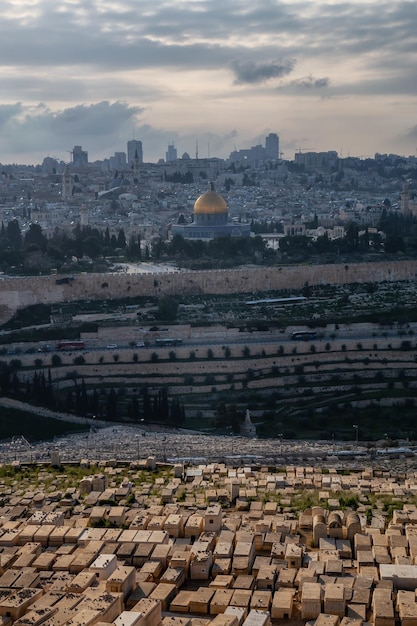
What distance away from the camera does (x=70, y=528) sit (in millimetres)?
13305

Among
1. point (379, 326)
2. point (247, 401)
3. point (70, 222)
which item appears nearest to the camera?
point (247, 401)

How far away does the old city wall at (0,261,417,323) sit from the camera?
2983 centimetres

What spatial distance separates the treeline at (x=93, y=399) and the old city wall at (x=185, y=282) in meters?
5.54

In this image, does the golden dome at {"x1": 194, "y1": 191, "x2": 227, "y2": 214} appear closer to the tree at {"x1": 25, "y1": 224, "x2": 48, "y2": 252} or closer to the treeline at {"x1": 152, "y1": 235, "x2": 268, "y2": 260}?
the treeline at {"x1": 152, "y1": 235, "x2": 268, "y2": 260}

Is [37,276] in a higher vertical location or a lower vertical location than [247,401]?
higher

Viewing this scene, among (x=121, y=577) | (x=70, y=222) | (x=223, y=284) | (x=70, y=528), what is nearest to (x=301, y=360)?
(x=223, y=284)

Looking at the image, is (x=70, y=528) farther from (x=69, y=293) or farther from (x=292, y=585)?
(x=69, y=293)

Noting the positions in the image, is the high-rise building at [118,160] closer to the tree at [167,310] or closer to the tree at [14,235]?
the tree at [14,235]

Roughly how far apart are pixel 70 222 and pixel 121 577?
39.4 metres

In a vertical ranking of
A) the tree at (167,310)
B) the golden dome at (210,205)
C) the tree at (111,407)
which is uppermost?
the golden dome at (210,205)

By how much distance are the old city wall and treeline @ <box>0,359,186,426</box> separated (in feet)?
18.2

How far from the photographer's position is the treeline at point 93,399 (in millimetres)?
22344

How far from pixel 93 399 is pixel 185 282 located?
9.20 m

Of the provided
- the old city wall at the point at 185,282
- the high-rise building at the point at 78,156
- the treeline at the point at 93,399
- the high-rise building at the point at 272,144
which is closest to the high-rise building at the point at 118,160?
the high-rise building at the point at 78,156
